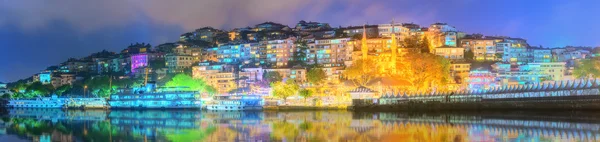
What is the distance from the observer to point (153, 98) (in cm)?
4497

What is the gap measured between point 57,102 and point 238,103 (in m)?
21.5

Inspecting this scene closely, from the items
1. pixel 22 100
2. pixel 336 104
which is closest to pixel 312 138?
pixel 336 104

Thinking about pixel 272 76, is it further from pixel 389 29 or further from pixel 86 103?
pixel 86 103

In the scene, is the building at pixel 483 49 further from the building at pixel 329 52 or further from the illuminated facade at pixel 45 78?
the illuminated facade at pixel 45 78

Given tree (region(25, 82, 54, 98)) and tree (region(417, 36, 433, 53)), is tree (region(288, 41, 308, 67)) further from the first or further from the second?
tree (region(25, 82, 54, 98))

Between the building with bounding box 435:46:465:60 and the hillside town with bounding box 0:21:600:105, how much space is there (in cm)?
10

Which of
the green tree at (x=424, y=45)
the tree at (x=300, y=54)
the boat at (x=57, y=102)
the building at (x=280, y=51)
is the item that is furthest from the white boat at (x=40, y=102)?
the green tree at (x=424, y=45)

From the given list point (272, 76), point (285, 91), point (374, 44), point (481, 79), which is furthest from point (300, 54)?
point (481, 79)

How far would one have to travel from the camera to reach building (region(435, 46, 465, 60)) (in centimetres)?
5033

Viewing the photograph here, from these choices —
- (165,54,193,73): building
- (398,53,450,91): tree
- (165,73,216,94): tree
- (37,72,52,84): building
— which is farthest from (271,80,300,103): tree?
(37,72,52,84): building

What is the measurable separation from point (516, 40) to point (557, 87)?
30837 millimetres

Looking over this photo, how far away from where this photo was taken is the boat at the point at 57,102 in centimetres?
4956

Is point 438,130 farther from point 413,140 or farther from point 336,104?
point 336,104

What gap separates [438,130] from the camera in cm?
1864
